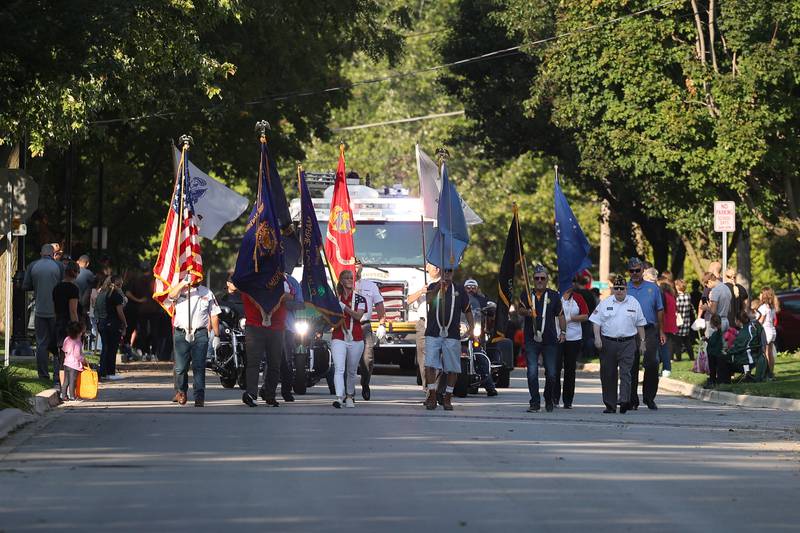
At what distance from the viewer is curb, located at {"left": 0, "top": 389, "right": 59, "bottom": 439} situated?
54.8 ft

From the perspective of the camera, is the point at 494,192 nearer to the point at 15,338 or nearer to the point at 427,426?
the point at 15,338

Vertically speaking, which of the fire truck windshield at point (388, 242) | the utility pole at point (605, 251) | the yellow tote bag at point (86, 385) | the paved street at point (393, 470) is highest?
the utility pole at point (605, 251)

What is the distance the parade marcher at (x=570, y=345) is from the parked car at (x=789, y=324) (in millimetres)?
17862

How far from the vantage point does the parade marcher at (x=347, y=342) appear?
69.1 ft

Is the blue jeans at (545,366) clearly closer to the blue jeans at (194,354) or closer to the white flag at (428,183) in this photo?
the blue jeans at (194,354)

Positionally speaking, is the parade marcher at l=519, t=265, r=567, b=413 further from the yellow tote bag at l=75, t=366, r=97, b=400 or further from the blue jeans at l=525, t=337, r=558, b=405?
the yellow tote bag at l=75, t=366, r=97, b=400

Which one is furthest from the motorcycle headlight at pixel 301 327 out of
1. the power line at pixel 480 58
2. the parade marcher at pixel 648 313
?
the power line at pixel 480 58

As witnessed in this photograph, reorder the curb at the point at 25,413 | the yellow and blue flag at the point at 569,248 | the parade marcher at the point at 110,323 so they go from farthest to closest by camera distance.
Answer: the parade marcher at the point at 110,323
the yellow and blue flag at the point at 569,248
the curb at the point at 25,413

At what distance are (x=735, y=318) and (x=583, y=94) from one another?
13072mm

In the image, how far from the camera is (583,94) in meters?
39.4

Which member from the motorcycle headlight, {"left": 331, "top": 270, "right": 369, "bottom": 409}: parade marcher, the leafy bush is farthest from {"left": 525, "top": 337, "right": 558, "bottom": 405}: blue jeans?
the leafy bush

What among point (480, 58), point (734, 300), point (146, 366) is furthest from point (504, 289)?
point (480, 58)

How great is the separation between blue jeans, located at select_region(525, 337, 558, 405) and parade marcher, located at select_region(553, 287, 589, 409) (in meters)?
0.13

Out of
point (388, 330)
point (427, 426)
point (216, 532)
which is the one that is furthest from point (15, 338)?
point (216, 532)
